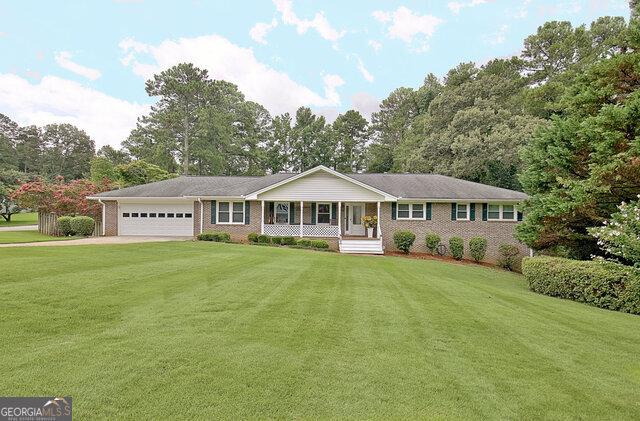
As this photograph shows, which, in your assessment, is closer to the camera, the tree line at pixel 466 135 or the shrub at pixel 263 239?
the tree line at pixel 466 135

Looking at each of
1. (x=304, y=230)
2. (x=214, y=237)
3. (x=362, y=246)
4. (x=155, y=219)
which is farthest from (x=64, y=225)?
(x=362, y=246)

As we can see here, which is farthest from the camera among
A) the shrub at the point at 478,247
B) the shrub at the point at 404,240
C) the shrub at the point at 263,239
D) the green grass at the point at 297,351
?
the shrub at the point at 263,239

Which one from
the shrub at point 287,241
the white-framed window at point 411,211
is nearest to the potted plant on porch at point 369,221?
the white-framed window at point 411,211

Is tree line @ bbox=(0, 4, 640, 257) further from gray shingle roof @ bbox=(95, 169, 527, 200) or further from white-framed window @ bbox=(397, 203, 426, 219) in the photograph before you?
white-framed window @ bbox=(397, 203, 426, 219)

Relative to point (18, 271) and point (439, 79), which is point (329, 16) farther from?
point (439, 79)

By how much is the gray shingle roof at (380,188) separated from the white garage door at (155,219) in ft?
2.87

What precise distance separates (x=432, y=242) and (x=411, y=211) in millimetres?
2276

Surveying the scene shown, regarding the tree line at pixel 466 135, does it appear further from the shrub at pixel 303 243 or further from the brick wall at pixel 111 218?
the brick wall at pixel 111 218

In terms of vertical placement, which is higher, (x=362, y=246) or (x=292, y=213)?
(x=292, y=213)

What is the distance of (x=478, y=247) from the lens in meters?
18.5

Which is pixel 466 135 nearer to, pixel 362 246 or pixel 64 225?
pixel 362 246

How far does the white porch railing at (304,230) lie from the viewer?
20703 millimetres

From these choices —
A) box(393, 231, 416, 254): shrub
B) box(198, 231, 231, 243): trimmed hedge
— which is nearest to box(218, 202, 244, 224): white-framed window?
box(198, 231, 231, 243): trimmed hedge

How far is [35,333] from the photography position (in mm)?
4434
